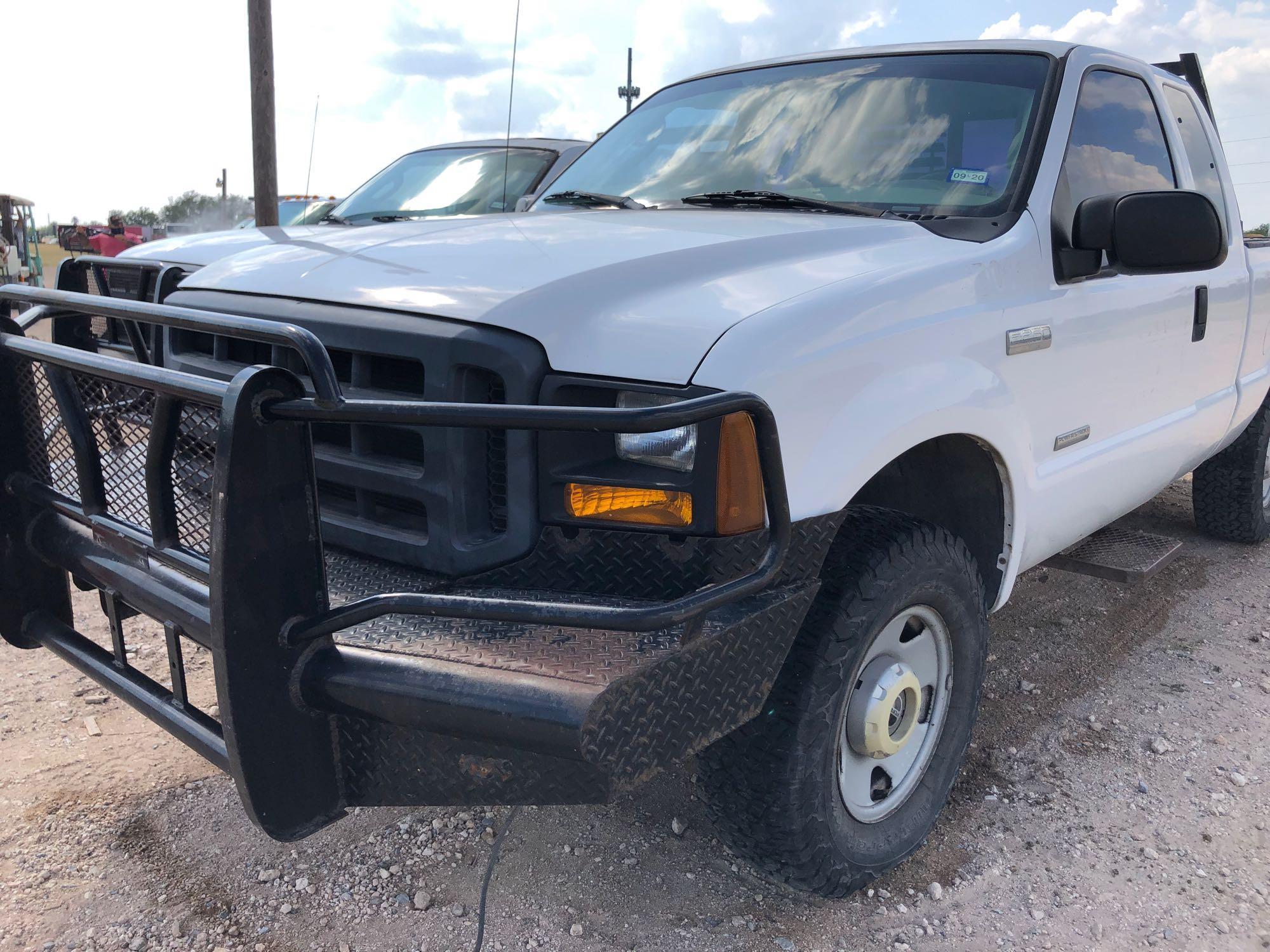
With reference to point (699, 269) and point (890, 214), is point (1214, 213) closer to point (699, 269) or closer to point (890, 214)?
point (890, 214)

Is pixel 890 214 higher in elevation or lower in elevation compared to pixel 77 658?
higher

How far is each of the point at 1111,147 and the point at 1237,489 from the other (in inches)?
95.4

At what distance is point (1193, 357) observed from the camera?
3.62 metres

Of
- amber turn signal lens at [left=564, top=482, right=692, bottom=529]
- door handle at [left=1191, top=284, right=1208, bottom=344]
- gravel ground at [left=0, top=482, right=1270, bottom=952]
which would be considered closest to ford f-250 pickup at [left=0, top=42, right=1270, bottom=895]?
amber turn signal lens at [left=564, top=482, right=692, bottom=529]

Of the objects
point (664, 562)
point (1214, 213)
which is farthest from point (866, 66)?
point (664, 562)

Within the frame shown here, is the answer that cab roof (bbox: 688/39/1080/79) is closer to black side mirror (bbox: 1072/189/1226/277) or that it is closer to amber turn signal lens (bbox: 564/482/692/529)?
black side mirror (bbox: 1072/189/1226/277)

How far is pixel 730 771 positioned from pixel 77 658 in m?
1.52

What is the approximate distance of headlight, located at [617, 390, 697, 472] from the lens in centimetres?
192

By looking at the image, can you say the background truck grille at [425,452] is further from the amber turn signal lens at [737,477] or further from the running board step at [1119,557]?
the running board step at [1119,557]

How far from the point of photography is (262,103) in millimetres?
9500

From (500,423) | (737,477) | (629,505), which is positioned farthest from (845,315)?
(500,423)

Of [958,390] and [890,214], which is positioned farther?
[890,214]

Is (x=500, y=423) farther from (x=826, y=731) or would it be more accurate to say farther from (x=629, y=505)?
(x=826, y=731)

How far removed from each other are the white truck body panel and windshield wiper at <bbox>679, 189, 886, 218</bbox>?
0.12 m
